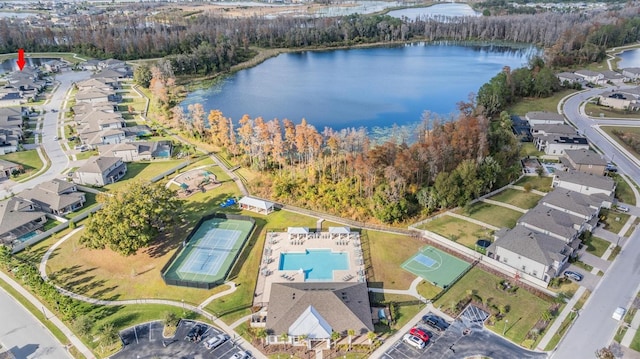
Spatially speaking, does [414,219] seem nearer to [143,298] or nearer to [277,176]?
[277,176]

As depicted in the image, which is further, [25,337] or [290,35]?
[290,35]

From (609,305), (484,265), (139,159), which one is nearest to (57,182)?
(139,159)

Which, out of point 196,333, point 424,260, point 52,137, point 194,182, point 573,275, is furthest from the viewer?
point 52,137

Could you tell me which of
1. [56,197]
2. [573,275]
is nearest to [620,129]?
[573,275]

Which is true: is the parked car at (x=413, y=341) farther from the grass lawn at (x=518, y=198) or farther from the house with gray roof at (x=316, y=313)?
the grass lawn at (x=518, y=198)

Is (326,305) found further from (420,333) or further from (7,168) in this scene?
(7,168)

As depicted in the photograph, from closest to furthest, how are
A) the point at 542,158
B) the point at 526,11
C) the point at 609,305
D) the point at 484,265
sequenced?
the point at 609,305 → the point at 484,265 → the point at 542,158 → the point at 526,11

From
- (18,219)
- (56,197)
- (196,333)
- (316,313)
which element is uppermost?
(56,197)

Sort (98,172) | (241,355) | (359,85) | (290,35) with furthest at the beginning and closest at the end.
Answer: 1. (290,35)
2. (359,85)
3. (98,172)
4. (241,355)
